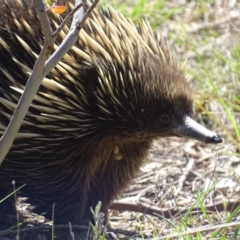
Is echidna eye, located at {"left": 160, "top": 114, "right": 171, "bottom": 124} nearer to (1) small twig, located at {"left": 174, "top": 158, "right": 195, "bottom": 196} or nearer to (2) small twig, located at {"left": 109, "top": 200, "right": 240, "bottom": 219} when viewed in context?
(2) small twig, located at {"left": 109, "top": 200, "right": 240, "bottom": 219}

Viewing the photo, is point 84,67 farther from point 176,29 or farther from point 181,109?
point 176,29

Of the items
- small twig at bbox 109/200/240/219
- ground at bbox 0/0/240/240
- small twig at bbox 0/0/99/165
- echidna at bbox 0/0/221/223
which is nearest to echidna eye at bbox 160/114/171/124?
A: echidna at bbox 0/0/221/223

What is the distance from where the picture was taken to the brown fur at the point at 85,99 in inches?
129

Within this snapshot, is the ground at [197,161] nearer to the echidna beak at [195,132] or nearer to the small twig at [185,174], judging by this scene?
the small twig at [185,174]

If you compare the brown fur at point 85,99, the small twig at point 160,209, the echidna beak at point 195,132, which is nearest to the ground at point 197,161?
the small twig at point 160,209

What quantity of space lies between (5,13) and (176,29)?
3046mm

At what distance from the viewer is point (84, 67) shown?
131 inches

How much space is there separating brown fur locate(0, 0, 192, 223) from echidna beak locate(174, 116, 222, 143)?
0.10ft

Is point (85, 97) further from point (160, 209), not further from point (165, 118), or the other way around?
point (160, 209)

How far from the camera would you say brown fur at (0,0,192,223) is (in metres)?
3.29

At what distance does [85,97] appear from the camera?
10.9 feet

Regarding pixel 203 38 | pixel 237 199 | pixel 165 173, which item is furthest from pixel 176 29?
pixel 237 199

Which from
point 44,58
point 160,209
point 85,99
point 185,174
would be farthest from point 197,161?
point 44,58

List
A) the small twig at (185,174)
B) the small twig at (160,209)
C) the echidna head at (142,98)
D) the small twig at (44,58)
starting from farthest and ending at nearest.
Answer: the small twig at (185,174)
the small twig at (160,209)
the echidna head at (142,98)
the small twig at (44,58)
